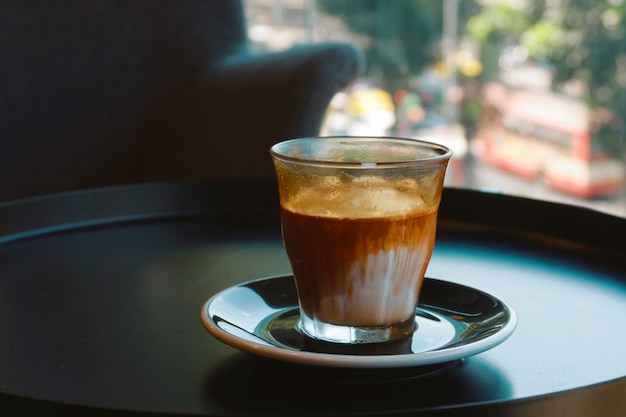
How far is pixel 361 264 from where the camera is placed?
49cm

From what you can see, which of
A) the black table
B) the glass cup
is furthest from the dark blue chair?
the glass cup

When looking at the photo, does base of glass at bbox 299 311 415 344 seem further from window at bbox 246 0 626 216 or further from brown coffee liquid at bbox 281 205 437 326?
window at bbox 246 0 626 216

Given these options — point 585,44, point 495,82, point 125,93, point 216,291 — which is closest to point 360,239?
point 216,291

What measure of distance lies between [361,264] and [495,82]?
215 centimetres

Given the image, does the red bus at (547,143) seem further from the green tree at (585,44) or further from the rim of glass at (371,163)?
the rim of glass at (371,163)

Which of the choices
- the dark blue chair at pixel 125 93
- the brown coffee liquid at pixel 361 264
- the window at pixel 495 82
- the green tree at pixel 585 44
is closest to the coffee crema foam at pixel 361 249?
the brown coffee liquid at pixel 361 264

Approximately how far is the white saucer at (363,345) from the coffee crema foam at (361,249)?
22mm

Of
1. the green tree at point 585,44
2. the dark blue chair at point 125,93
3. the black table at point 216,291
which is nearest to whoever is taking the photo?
the black table at point 216,291

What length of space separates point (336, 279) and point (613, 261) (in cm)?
32

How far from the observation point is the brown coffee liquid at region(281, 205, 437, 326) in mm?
489

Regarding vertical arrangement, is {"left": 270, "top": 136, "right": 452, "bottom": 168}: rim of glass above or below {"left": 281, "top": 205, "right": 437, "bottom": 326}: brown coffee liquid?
above

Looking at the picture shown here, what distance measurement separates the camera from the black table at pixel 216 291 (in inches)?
16.2

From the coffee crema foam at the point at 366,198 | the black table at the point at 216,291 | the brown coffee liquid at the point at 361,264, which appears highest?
the coffee crema foam at the point at 366,198

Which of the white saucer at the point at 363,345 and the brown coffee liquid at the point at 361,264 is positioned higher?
the brown coffee liquid at the point at 361,264
